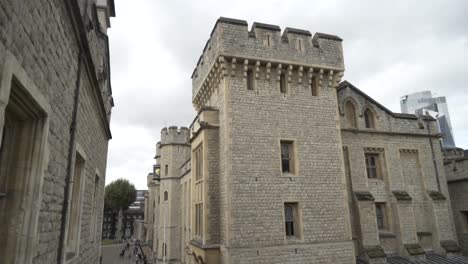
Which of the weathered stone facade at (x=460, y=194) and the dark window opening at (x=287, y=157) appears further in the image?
the weathered stone facade at (x=460, y=194)

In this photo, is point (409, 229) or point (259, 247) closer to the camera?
point (259, 247)

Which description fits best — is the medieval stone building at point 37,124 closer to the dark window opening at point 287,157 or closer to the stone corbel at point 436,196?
the dark window opening at point 287,157

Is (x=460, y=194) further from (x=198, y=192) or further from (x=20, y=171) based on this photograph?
(x=20, y=171)

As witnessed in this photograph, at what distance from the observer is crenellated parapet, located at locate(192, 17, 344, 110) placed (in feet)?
41.2

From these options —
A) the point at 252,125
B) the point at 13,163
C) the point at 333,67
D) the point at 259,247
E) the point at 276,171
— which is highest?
the point at 333,67

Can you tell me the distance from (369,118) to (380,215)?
528 cm

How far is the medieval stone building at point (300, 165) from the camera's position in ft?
37.8

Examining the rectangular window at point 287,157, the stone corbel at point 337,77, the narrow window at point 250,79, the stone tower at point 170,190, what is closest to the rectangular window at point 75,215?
the narrow window at point 250,79

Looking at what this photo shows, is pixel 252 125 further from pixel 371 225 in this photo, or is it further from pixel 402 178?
pixel 402 178

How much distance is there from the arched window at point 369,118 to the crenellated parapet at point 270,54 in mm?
3814

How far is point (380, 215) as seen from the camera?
50.8ft

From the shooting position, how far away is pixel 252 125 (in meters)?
12.3

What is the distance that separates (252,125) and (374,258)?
8.19m

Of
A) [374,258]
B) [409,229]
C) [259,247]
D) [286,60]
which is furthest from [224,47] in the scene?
[409,229]
